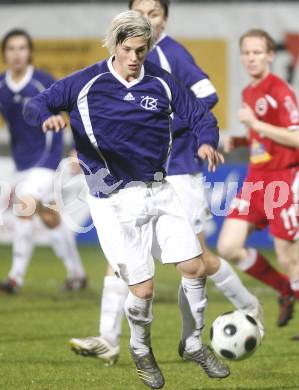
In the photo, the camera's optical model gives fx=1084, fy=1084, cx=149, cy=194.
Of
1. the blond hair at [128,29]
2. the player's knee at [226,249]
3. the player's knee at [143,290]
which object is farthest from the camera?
the player's knee at [226,249]

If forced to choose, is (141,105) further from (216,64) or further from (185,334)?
(216,64)

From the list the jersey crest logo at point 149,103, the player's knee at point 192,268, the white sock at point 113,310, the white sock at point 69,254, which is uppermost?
the jersey crest logo at point 149,103

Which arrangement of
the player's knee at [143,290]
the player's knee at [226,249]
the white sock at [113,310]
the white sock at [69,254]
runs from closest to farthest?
the player's knee at [143,290], the white sock at [113,310], the player's knee at [226,249], the white sock at [69,254]

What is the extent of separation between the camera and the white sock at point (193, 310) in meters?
6.07

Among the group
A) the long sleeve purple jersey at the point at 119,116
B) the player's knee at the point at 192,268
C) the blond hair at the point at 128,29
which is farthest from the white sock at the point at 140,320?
the blond hair at the point at 128,29

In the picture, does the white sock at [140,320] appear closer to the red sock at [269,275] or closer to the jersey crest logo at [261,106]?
the red sock at [269,275]

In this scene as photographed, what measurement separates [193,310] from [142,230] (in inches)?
22.0

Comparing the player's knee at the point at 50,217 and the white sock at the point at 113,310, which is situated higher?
the white sock at the point at 113,310

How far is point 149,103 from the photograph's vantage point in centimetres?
595

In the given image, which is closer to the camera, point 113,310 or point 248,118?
point 113,310

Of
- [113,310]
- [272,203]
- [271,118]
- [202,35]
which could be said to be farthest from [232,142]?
[202,35]

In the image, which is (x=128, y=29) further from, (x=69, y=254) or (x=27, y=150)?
(x=69, y=254)

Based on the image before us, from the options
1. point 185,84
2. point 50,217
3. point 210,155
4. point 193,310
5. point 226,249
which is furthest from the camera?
point 50,217

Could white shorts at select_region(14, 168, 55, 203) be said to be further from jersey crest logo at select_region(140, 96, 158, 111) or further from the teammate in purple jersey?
jersey crest logo at select_region(140, 96, 158, 111)
